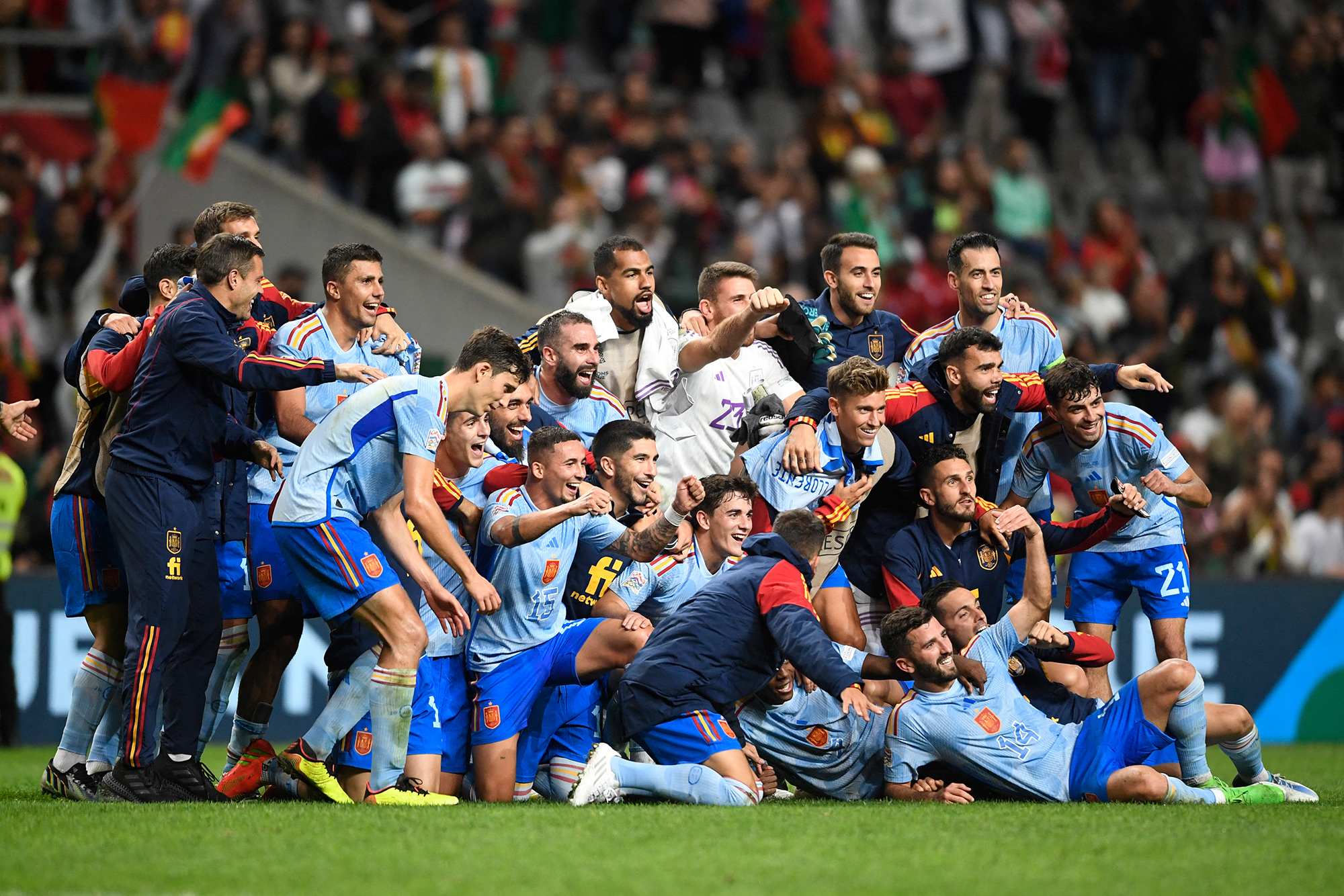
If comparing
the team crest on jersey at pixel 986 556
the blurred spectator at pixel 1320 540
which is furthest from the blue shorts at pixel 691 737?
the blurred spectator at pixel 1320 540

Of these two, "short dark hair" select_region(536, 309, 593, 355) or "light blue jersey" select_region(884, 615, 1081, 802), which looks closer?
"light blue jersey" select_region(884, 615, 1081, 802)

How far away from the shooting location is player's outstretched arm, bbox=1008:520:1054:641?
7.32m

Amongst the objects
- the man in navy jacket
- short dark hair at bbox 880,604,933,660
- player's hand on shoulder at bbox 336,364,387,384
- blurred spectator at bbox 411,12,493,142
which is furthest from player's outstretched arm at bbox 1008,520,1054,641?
blurred spectator at bbox 411,12,493,142

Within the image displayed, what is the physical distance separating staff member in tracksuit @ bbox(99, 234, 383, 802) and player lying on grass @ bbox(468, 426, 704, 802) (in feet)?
3.19

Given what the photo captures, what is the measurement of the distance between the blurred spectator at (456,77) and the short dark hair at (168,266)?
7060 mm

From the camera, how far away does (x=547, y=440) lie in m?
7.51

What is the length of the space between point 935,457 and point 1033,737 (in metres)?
1.71

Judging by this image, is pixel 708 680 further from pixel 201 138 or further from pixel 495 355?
pixel 201 138

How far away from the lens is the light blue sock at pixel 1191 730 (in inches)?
274

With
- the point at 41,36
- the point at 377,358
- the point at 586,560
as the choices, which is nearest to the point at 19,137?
the point at 41,36

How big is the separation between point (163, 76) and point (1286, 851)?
1110cm

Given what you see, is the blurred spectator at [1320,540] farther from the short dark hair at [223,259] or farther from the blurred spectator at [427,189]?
the short dark hair at [223,259]

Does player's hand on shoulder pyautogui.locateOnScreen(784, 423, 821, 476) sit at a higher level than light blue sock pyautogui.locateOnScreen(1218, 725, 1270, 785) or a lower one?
higher

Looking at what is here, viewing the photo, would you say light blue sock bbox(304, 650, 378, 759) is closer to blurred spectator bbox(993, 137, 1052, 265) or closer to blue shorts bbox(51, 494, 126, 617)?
blue shorts bbox(51, 494, 126, 617)
